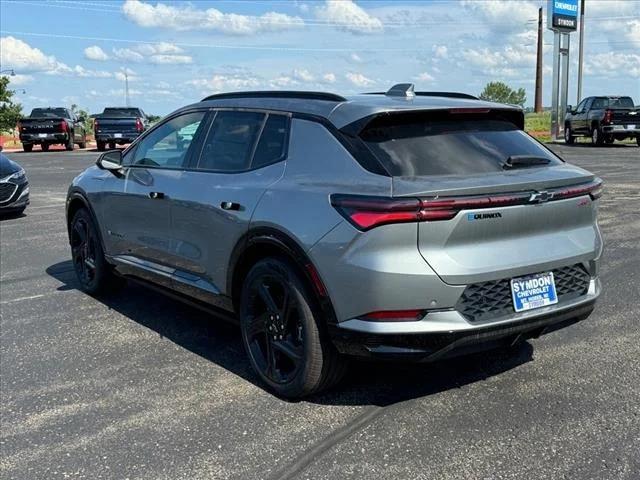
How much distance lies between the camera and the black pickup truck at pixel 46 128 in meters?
29.2

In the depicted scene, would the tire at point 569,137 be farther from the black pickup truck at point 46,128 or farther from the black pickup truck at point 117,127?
the black pickup truck at point 46,128

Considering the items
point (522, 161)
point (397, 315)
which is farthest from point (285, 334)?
point (522, 161)

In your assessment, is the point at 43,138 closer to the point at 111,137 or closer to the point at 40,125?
the point at 40,125

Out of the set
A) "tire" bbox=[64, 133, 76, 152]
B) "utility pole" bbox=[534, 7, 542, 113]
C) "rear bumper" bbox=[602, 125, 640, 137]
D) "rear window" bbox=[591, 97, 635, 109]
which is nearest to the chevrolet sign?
"rear window" bbox=[591, 97, 635, 109]

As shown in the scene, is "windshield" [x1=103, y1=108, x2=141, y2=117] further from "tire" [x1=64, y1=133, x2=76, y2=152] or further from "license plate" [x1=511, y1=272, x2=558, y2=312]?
"license plate" [x1=511, y1=272, x2=558, y2=312]

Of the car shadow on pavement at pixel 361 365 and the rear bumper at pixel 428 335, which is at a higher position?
the rear bumper at pixel 428 335

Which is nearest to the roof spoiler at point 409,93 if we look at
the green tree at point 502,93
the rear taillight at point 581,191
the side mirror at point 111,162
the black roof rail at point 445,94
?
the black roof rail at point 445,94

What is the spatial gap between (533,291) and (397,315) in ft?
2.56

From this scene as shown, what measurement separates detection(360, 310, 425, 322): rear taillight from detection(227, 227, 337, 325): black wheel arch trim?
255 mm

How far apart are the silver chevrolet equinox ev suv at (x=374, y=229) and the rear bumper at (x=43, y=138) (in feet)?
88.4

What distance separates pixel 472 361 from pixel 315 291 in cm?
139

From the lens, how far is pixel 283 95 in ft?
14.7

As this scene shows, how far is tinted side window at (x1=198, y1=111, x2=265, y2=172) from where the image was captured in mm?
4418

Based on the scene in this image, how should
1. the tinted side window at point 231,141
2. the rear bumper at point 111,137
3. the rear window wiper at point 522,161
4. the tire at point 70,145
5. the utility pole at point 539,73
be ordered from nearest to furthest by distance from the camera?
the rear window wiper at point 522,161
the tinted side window at point 231,141
the rear bumper at point 111,137
the tire at point 70,145
the utility pole at point 539,73
